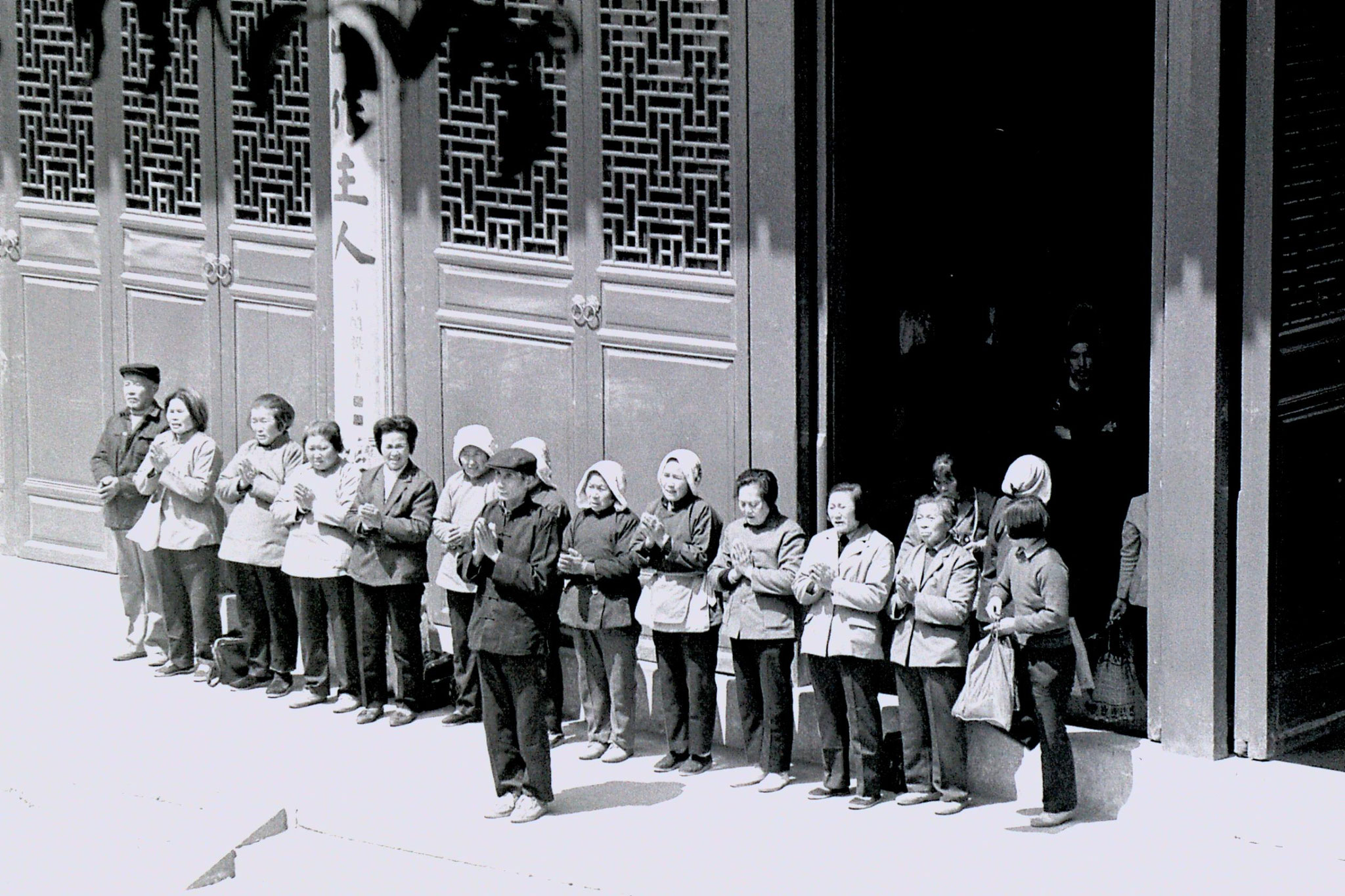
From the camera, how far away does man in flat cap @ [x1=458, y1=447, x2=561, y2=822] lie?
29.4 feet

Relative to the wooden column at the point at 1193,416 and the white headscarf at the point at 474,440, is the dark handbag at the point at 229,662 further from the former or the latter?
the wooden column at the point at 1193,416

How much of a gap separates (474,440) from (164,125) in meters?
3.62

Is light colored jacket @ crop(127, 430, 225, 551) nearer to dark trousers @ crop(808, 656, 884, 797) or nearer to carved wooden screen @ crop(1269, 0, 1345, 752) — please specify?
dark trousers @ crop(808, 656, 884, 797)

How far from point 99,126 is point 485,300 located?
3.34 metres

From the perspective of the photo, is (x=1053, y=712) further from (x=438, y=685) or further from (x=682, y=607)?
(x=438, y=685)

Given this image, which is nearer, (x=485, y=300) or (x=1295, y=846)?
(x=1295, y=846)

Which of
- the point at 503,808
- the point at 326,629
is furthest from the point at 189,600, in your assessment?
the point at 503,808

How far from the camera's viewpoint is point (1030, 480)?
8938mm

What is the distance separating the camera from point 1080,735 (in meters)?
9.18

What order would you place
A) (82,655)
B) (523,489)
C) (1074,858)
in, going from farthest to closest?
1. (82,655)
2. (523,489)
3. (1074,858)

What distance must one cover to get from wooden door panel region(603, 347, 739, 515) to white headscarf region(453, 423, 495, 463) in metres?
0.70

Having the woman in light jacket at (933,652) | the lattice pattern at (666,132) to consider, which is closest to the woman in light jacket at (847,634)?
the woman in light jacket at (933,652)

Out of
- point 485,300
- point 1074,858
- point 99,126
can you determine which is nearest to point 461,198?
point 485,300

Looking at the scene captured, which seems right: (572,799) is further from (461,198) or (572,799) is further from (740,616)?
(461,198)
